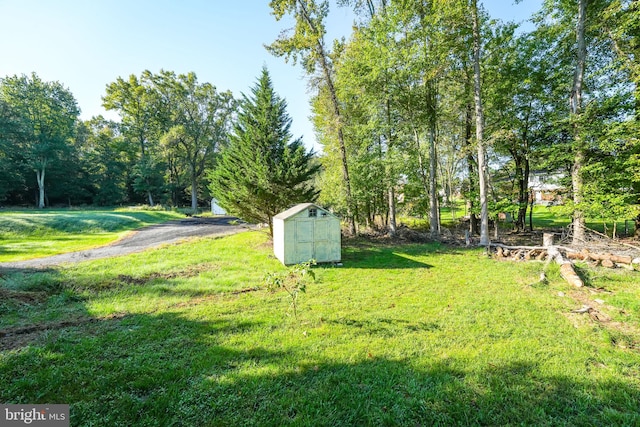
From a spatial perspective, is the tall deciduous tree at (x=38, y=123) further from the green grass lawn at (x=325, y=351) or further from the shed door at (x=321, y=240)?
the shed door at (x=321, y=240)

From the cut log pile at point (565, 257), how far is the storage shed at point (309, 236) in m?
6.28

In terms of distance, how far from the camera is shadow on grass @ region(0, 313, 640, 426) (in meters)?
2.54

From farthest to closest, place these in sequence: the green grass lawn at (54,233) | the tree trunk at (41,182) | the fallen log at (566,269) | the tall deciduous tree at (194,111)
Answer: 1. the tall deciduous tree at (194,111)
2. the tree trunk at (41,182)
3. the green grass lawn at (54,233)
4. the fallen log at (566,269)

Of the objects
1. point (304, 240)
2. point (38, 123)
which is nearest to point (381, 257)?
point (304, 240)

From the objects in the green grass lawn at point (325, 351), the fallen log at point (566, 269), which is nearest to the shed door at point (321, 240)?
the green grass lawn at point (325, 351)

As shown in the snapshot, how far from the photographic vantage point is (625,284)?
19.9 feet

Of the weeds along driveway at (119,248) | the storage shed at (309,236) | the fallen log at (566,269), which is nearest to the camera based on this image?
the fallen log at (566,269)

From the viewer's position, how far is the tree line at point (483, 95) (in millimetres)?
9414

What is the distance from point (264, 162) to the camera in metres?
11.6

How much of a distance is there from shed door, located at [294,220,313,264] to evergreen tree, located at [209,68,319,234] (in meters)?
3.19

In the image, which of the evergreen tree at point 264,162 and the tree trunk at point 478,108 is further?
the evergreen tree at point 264,162

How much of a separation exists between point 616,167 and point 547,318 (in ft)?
29.6

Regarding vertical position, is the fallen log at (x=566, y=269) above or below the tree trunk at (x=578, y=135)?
below

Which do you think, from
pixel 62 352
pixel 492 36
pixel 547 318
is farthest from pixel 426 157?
pixel 62 352
